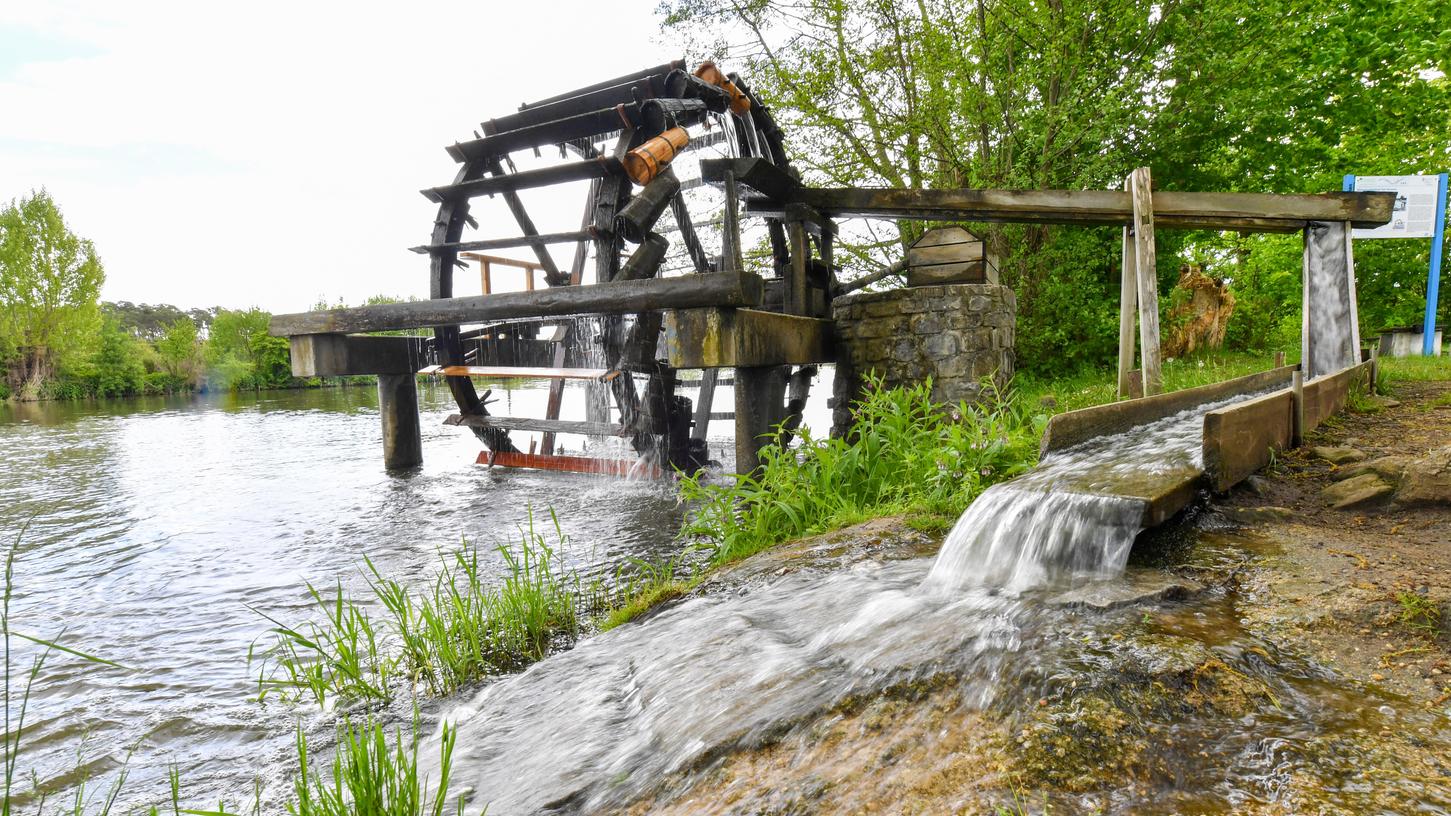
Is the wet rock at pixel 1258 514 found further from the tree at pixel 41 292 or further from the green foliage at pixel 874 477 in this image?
the tree at pixel 41 292

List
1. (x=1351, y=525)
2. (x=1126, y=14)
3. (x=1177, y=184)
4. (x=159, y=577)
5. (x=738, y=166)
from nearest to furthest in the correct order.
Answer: (x=1351, y=525)
(x=159, y=577)
(x=738, y=166)
(x=1126, y=14)
(x=1177, y=184)

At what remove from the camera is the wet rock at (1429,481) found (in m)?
2.59

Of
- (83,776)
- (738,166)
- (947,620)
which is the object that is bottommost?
(83,776)

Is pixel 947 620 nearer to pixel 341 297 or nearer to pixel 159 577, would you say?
pixel 159 577

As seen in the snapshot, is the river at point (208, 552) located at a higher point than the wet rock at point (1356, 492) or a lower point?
lower

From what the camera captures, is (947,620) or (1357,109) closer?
(947,620)

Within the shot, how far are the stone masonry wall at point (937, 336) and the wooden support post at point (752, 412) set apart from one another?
0.95 metres

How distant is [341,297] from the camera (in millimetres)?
38469

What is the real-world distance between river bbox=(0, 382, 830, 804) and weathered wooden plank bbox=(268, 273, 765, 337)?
1674 millimetres

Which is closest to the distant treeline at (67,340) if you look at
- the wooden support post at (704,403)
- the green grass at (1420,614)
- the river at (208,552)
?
the river at (208,552)

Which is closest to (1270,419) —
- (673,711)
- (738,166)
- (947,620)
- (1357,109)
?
(947,620)

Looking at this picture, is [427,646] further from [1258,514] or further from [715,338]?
[1258,514]

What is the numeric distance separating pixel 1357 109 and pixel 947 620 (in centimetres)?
1330

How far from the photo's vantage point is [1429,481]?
2.62m
